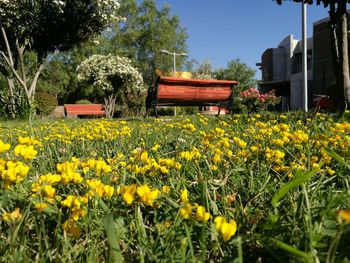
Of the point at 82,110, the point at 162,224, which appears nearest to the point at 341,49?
the point at 162,224

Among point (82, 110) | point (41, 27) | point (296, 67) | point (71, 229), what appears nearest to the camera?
point (71, 229)

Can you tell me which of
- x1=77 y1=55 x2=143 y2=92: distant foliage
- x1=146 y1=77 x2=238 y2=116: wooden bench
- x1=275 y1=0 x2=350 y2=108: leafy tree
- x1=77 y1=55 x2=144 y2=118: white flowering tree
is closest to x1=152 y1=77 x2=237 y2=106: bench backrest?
x1=146 y1=77 x2=238 y2=116: wooden bench

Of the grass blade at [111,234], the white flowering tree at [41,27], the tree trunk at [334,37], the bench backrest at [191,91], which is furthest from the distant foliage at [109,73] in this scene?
the grass blade at [111,234]

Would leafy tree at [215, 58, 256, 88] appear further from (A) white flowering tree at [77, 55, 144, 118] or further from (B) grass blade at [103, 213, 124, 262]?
(B) grass blade at [103, 213, 124, 262]

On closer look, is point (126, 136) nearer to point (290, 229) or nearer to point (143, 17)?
point (290, 229)

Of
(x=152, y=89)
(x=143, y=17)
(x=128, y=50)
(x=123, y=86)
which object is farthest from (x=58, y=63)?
(x=152, y=89)

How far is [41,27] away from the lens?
14.3m

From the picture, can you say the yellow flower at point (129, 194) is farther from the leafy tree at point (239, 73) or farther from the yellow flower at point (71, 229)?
the leafy tree at point (239, 73)

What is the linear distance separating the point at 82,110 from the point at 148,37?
23.5m

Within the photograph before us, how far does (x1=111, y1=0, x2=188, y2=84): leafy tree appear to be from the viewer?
44031mm

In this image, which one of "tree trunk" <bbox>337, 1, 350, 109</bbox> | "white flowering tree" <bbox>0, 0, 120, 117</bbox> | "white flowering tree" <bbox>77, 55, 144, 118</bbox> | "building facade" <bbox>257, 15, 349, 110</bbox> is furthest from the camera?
"building facade" <bbox>257, 15, 349, 110</bbox>

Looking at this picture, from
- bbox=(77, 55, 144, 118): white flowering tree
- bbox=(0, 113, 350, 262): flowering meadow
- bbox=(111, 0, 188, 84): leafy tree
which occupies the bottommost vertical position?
bbox=(0, 113, 350, 262): flowering meadow

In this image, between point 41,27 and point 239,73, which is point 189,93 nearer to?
point 41,27

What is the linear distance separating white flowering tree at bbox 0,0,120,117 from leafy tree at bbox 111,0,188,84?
28216mm
